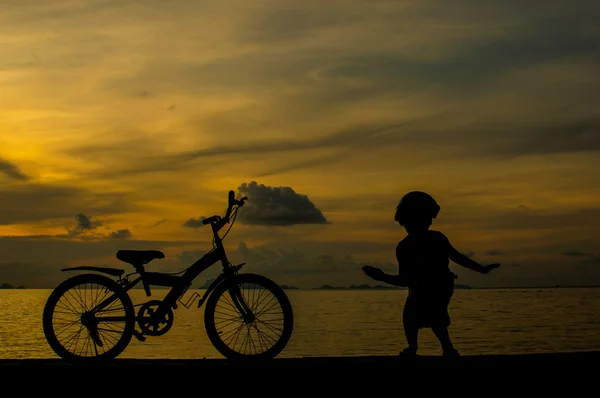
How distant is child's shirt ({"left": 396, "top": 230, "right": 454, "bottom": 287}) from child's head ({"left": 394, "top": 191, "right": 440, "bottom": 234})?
94 millimetres

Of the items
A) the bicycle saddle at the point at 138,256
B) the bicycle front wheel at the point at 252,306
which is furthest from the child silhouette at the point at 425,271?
the bicycle saddle at the point at 138,256

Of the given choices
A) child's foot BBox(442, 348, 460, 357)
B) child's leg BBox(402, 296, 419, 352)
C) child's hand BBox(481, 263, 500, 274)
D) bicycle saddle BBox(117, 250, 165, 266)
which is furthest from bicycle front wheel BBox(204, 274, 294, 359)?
child's hand BBox(481, 263, 500, 274)

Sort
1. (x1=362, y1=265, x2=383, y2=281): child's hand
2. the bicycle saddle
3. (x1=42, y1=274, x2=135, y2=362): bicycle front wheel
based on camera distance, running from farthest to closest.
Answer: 1. the bicycle saddle
2. (x1=42, y1=274, x2=135, y2=362): bicycle front wheel
3. (x1=362, y1=265, x2=383, y2=281): child's hand

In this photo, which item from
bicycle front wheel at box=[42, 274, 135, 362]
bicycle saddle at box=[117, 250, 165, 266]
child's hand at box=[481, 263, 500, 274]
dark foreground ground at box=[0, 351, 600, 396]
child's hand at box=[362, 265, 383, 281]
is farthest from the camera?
bicycle saddle at box=[117, 250, 165, 266]

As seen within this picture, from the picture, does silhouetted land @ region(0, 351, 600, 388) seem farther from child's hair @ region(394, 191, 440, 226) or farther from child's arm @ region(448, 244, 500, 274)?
A: child's hair @ region(394, 191, 440, 226)

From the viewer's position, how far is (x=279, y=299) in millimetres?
9242

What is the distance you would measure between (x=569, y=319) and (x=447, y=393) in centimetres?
10221

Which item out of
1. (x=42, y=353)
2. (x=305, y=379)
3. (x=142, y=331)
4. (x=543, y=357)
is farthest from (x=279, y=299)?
(x=42, y=353)

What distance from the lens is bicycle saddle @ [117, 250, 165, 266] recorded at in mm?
9297

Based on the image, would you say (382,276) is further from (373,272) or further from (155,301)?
(155,301)

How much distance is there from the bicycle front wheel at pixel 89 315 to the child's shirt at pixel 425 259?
3152mm

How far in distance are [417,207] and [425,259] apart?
55 centimetres

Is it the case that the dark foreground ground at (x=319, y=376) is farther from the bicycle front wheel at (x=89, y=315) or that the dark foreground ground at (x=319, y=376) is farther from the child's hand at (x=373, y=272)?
the bicycle front wheel at (x=89, y=315)

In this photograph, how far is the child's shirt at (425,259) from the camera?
8195 millimetres
